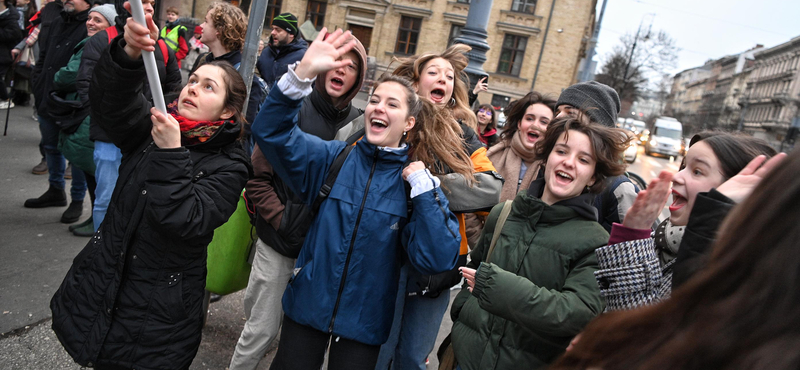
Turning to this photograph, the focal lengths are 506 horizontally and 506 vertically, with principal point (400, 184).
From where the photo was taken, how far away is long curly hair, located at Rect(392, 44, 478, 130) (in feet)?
11.1

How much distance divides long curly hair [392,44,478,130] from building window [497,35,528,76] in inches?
1128

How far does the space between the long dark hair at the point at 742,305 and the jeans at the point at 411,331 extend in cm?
202

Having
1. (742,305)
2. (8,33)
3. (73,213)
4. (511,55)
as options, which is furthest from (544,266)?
(511,55)

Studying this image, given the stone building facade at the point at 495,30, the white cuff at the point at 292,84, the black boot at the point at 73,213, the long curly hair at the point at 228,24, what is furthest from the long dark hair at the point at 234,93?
the stone building facade at the point at 495,30

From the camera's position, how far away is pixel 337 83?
3102mm

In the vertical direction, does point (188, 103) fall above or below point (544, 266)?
above

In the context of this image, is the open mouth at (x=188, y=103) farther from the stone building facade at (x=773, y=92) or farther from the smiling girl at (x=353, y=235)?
the stone building facade at (x=773, y=92)

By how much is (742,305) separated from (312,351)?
6.56 feet

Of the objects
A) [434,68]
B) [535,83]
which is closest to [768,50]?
[535,83]

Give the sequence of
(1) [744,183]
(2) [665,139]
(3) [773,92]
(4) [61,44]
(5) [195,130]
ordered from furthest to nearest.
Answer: (3) [773,92]
(2) [665,139]
(4) [61,44]
(5) [195,130]
(1) [744,183]

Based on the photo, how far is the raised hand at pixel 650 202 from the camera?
6.33 ft

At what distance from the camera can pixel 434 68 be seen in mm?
3305

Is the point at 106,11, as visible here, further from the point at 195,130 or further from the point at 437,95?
the point at 437,95

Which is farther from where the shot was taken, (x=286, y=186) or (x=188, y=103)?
(x=286, y=186)
